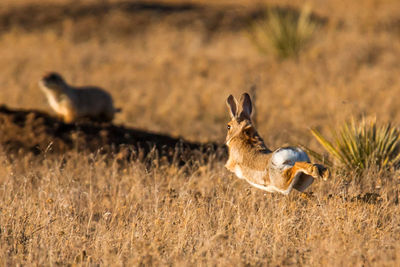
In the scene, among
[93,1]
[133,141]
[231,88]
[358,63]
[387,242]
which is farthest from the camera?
[93,1]

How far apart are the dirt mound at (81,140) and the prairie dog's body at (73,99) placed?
7.81 feet

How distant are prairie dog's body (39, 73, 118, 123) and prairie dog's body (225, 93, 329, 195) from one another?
672cm

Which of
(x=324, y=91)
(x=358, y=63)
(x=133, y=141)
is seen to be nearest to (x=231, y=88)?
(x=324, y=91)

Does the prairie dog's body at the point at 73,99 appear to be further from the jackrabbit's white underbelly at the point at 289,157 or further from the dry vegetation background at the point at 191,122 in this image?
the jackrabbit's white underbelly at the point at 289,157

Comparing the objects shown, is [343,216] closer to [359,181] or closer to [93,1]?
[359,181]

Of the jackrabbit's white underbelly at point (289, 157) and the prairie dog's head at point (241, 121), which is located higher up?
the prairie dog's head at point (241, 121)

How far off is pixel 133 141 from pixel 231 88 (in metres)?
8.93

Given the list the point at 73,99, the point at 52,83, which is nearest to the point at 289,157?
the point at 73,99

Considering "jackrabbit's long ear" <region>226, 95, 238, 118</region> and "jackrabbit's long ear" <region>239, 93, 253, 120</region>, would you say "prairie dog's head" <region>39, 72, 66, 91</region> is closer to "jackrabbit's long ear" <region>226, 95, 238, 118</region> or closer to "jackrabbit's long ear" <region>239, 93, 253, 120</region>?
"jackrabbit's long ear" <region>226, 95, 238, 118</region>

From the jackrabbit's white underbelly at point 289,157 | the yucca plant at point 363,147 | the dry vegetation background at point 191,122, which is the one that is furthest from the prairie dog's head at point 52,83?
the jackrabbit's white underbelly at point 289,157

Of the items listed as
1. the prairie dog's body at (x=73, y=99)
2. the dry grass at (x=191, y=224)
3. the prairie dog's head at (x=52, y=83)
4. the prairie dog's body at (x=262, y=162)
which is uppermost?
the prairie dog's head at (x=52, y=83)

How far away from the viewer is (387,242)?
4887 millimetres

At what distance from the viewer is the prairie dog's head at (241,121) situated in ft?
17.3

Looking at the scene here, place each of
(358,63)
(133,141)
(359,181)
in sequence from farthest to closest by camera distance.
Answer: (358,63) → (133,141) → (359,181)
